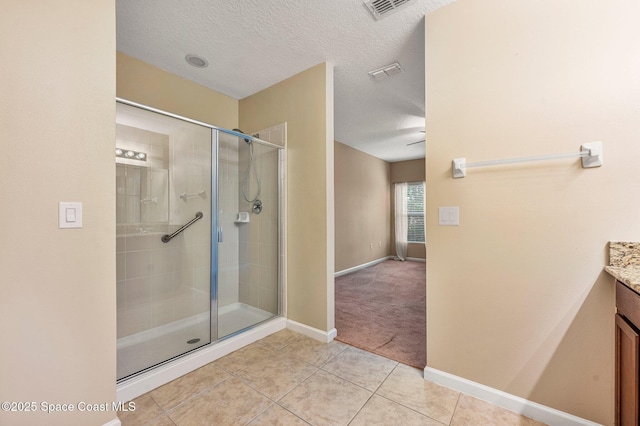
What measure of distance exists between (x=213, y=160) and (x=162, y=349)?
5.39 feet

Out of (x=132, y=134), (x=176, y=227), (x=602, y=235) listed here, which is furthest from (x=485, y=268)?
(x=132, y=134)

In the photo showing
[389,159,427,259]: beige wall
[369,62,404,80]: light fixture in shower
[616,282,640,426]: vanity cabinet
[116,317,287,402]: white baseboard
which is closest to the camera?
[616,282,640,426]: vanity cabinet

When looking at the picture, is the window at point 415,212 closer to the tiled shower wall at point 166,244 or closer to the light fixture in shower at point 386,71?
the light fixture in shower at point 386,71

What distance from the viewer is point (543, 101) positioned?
55.3 inches

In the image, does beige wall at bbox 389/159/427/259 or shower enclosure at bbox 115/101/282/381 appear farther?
beige wall at bbox 389/159/427/259

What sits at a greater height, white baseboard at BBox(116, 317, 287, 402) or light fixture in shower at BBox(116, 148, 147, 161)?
light fixture in shower at BBox(116, 148, 147, 161)

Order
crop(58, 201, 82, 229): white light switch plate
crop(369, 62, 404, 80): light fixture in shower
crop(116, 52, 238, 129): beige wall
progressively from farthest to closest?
crop(369, 62, 404, 80): light fixture in shower, crop(116, 52, 238, 129): beige wall, crop(58, 201, 82, 229): white light switch plate

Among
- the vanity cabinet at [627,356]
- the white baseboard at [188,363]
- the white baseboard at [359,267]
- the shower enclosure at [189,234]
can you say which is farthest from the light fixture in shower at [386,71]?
the white baseboard at [359,267]

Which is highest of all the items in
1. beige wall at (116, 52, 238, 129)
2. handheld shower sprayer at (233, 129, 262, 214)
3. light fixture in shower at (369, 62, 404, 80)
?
light fixture in shower at (369, 62, 404, 80)

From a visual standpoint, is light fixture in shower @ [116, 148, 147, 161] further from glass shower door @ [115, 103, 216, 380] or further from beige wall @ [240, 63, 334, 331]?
Result: beige wall @ [240, 63, 334, 331]

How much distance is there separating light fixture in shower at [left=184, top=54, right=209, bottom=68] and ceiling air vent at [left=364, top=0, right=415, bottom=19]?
60.5 inches

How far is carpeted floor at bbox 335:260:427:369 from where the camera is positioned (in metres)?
2.18

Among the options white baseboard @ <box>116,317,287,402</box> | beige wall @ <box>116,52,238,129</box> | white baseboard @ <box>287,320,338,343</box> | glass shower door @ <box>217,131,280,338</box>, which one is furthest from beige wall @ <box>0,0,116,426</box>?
white baseboard @ <box>287,320,338,343</box>

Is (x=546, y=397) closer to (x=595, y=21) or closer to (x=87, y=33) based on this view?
(x=595, y=21)
